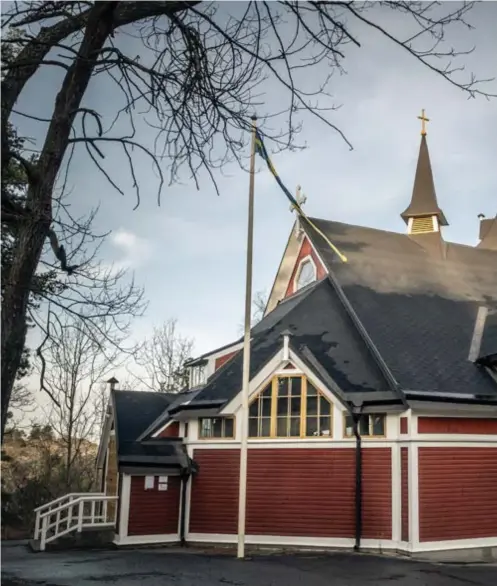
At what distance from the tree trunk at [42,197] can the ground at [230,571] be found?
579cm

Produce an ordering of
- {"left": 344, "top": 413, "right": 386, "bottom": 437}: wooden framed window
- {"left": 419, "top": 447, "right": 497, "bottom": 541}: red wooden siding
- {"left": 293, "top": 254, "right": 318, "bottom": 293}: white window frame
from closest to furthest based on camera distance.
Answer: {"left": 419, "top": 447, "right": 497, "bottom": 541}: red wooden siding, {"left": 344, "top": 413, "right": 386, "bottom": 437}: wooden framed window, {"left": 293, "top": 254, "right": 318, "bottom": 293}: white window frame

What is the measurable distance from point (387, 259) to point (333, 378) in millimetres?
6162

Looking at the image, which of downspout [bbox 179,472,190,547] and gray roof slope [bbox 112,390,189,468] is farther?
gray roof slope [bbox 112,390,189,468]

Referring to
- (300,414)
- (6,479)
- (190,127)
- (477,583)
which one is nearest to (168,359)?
(6,479)

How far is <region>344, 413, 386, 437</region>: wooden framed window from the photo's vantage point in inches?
583

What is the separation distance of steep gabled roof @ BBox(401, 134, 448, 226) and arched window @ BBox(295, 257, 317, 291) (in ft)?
16.5

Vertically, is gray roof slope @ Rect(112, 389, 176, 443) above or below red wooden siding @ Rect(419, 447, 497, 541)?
above

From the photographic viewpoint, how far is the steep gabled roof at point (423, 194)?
2327 cm

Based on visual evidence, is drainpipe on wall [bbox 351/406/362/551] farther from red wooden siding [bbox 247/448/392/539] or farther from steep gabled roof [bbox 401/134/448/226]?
steep gabled roof [bbox 401/134/448/226]

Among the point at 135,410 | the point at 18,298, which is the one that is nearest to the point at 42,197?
the point at 18,298

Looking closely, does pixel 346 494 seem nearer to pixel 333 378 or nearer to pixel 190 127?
pixel 333 378

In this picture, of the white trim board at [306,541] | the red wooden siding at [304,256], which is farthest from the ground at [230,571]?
the red wooden siding at [304,256]

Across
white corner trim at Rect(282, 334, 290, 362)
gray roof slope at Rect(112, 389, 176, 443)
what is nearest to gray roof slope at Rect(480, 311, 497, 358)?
white corner trim at Rect(282, 334, 290, 362)

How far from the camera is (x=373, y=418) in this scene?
1487 centimetres
